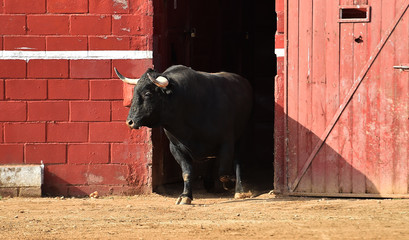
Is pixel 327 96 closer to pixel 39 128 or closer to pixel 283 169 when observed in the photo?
pixel 283 169

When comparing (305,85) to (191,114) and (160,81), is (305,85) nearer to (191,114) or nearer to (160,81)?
(191,114)

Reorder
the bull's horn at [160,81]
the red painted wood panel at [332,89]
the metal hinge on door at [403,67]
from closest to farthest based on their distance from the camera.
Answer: the bull's horn at [160,81], the metal hinge on door at [403,67], the red painted wood panel at [332,89]

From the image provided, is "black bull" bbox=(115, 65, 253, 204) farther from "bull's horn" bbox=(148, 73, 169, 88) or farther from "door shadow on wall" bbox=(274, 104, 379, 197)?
"door shadow on wall" bbox=(274, 104, 379, 197)

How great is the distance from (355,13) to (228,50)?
4.30 meters

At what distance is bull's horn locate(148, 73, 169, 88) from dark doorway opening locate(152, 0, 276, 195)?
43.3 inches

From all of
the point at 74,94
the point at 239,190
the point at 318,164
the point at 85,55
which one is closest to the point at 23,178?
the point at 74,94

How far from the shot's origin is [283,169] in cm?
1093

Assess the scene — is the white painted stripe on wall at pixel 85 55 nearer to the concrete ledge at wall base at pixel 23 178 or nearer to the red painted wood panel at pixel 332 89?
the concrete ledge at wall base at pixel 23 178

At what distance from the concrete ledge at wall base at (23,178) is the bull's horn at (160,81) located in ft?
6.31

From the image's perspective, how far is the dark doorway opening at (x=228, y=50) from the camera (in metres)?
11.9

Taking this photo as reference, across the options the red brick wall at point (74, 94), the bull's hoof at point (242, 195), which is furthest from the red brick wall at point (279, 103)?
the red brick wall at point (74, 94)

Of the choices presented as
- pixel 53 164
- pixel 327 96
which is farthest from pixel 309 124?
pixel 53 164

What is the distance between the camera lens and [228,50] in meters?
14.8

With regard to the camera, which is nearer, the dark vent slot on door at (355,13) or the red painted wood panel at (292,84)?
the dark vent slot on door at (355,13)
